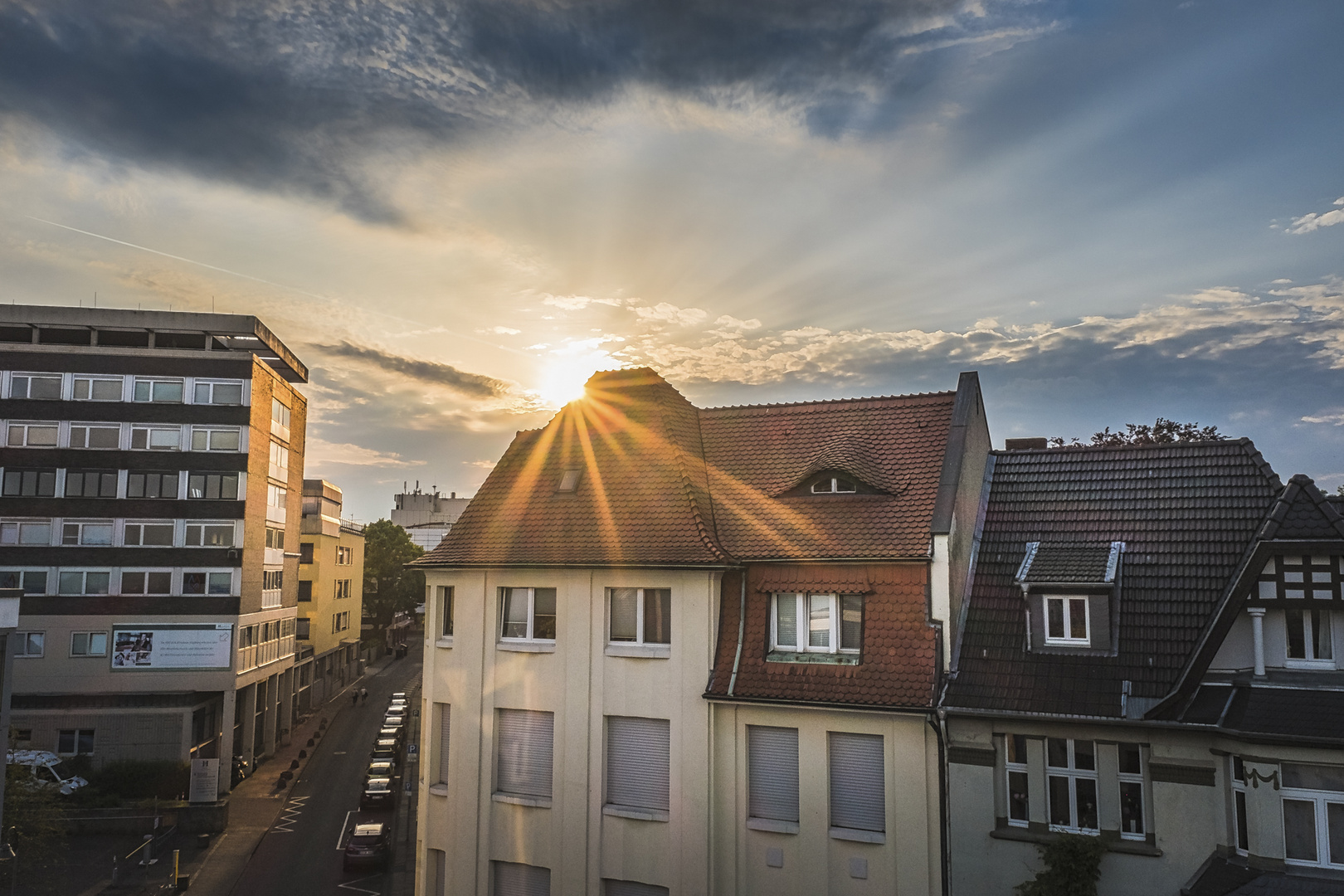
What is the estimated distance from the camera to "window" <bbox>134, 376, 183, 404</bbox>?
47625 mm

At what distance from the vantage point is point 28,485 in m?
→ 46.2

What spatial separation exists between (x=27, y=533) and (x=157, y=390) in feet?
31.4

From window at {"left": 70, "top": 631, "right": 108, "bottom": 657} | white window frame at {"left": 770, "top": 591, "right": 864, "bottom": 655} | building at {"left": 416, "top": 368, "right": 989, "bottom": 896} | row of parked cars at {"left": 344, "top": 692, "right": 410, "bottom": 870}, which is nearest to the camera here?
building at {"left": 416, "top": 368, "right": 989, "bottom": 896}

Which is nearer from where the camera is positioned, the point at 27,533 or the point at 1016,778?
the point at 1016,778

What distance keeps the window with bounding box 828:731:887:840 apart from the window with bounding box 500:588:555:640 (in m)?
7.56

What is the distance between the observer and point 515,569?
23016 mm

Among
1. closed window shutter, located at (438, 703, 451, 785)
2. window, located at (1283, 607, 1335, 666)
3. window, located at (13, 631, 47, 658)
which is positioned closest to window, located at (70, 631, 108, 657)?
window, located at (13, 631, 47, 658)

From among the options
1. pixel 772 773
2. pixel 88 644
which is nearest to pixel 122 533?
pixel 88 644

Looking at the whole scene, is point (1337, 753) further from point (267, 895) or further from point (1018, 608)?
point (267, 895)

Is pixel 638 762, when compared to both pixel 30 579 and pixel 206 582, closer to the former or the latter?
pixel 206 582

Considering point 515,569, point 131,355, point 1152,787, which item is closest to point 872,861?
point 1152,787

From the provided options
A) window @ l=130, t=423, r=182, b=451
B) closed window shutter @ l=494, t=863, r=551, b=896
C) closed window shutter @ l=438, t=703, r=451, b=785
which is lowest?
closed window shutter @ l=494, t=863, r=551, b=896

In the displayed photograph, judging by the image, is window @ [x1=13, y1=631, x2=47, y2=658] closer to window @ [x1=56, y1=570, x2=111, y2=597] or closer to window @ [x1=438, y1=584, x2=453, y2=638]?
window @ [x1=56, y1=570, x2=111, y2=597]

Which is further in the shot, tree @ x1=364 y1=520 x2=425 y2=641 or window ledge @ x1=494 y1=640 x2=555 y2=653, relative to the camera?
tree @ x1=364 y1=520 x2=425 y2=641
